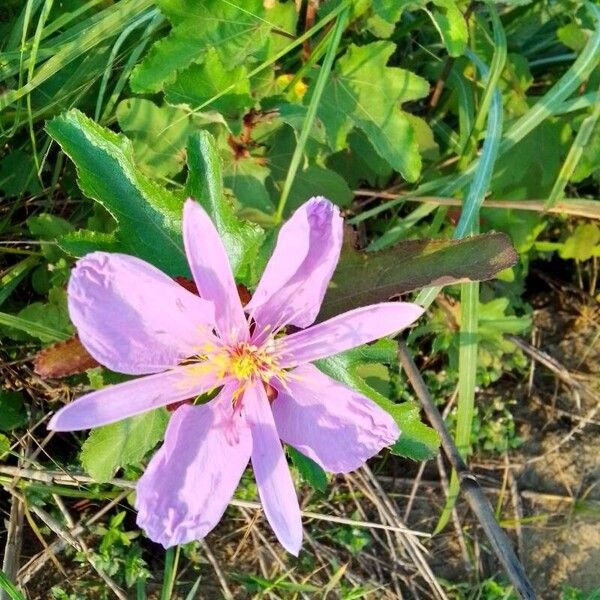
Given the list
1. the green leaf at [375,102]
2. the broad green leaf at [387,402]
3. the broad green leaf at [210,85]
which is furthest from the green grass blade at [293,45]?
the broad green leaf at [387,402]

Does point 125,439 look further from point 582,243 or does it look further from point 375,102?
point 582,243

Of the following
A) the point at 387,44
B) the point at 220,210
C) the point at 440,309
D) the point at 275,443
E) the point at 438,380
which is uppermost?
the point at 387,44

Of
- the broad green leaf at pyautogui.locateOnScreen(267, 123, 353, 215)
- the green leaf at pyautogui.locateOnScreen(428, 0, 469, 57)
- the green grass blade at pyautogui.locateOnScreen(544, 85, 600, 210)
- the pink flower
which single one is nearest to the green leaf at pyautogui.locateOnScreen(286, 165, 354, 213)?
the broad green leaf at pyautogui.locateOnScreen(267, 123, 353, 215)

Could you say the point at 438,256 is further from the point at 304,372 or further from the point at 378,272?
the point at 304,372

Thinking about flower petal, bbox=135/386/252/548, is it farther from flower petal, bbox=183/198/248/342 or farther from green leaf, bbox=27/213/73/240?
green leaf, bbox=27/213/73/240

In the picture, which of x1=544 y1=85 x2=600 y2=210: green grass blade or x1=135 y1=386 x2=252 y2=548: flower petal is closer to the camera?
x1=135 y1=386 x2=252 y2=548: flower petal

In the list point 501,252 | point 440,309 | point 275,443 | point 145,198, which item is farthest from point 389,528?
point 145,198

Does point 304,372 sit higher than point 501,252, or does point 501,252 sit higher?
point 501,252
